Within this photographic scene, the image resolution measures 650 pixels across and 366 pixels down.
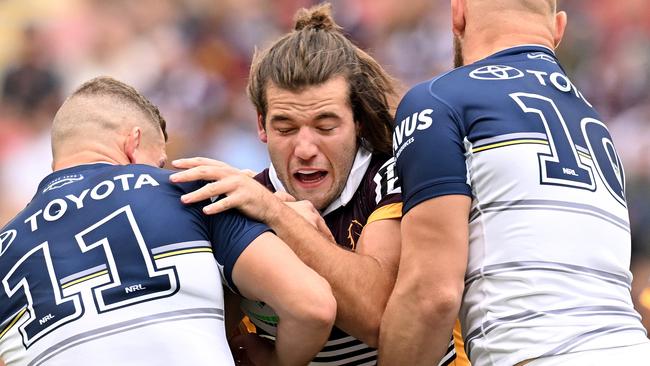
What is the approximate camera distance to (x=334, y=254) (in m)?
3.63

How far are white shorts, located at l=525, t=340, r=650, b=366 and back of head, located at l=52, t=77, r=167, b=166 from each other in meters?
1.66

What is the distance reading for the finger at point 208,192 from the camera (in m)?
3.35

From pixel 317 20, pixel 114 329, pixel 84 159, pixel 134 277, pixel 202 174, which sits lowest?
pixel 114 329

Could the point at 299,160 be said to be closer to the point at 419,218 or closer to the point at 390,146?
the point at 390,146

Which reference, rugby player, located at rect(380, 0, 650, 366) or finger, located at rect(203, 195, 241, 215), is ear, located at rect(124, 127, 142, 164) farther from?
rugby player, located at rect(380, 0, 650, 366)

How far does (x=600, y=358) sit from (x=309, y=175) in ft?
5.23

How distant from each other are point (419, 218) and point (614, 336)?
2.40 feet

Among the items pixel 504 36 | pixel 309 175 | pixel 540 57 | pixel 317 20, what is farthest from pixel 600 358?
pixel 317 20

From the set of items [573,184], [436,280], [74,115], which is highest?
→ [74,115]

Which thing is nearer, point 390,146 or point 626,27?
point 390,146

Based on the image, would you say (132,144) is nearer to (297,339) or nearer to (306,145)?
(306,145)

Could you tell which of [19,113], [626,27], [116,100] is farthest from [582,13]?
[116,100]

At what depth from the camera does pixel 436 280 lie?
10.8 ft

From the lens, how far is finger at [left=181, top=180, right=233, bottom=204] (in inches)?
132
